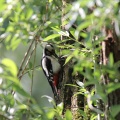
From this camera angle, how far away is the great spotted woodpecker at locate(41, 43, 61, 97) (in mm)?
2306

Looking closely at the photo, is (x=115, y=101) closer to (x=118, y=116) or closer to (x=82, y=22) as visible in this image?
(x=118, y=116)

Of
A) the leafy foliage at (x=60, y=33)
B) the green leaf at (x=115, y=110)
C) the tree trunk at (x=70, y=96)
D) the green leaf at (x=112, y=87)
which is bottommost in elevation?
the tree trunk at (x=70, y=96)

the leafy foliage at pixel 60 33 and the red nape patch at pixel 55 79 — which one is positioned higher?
the leafy foliage at pixel 60 33

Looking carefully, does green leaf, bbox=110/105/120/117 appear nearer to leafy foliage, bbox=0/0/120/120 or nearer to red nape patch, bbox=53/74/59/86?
leafy foliage, bbox=0/0/120/120

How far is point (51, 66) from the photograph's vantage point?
2.56 metres

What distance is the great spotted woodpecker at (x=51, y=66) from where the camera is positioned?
7.57 ft

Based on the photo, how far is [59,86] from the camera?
225 cm

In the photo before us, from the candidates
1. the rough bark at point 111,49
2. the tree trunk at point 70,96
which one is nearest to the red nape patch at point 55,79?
the tree trunk at point 70,96

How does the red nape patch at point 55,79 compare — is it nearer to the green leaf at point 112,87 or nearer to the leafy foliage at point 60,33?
the leafy foliage at point 60,33

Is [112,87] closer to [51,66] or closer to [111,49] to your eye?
[111,49]

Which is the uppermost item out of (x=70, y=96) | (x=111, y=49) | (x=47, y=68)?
(x=111, y=49)

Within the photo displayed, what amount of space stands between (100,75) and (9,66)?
0.79 ft

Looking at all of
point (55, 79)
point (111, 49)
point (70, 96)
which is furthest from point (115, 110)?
point (55, 79)

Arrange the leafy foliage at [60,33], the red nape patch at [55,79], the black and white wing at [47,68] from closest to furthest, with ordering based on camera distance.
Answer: the leafy foliage at [60,33], the red nape patch at [55,79], the black and white wing at [47,68]
